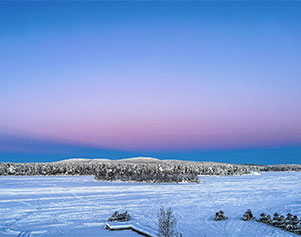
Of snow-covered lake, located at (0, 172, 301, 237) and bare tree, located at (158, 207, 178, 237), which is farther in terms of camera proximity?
snow-covered lake, located at (0, 172, 301, 237)

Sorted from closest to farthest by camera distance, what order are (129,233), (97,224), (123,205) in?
1. (129,233)
2. (97,224)
3. (123,205)

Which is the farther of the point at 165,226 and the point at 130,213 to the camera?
the point at 130,213

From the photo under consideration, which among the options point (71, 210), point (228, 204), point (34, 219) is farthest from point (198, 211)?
point (34, 219)

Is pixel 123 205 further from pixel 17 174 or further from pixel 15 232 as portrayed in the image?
pixel 17 174

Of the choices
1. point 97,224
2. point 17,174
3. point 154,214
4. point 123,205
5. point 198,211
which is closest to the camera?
point 97,224

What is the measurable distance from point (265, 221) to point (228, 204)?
519 centimetres

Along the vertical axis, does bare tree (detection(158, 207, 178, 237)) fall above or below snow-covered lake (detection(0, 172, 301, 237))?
above

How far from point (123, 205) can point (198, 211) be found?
440 centimetres

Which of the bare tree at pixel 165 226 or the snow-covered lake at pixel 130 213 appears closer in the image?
the bare tree at pixel 165 226

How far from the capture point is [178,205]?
1802 centimetres

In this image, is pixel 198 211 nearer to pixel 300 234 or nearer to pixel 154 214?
pixel 154 214

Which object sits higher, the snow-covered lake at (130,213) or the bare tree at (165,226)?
the bare tree at (165,226)

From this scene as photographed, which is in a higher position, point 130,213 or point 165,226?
point 165,226

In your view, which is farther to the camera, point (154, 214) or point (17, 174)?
point (17, 174)
